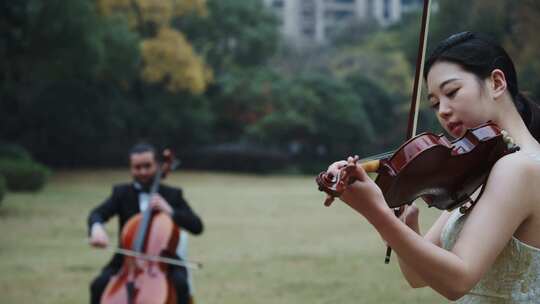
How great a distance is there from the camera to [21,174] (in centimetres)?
1658

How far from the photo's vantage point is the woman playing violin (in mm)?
1417

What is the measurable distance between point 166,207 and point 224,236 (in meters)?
6.71

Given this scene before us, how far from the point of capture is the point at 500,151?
5.20 feet

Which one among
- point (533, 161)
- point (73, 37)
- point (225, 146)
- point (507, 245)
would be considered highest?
point (533, 161)

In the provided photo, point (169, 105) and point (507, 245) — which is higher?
point (507, 245)

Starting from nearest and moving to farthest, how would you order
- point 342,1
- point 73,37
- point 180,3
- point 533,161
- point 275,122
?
point 533,161 < point 73,37 < point 180,3 < point 275,122 < point 342,1

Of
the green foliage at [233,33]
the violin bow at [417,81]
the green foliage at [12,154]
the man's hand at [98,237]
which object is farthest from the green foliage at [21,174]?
the violin bow at [417,81]

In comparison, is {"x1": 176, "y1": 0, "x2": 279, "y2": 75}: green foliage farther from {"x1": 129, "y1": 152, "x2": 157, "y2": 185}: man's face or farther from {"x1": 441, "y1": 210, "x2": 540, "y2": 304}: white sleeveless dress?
{"x1": 441, "y1": 210, "x2": 540, "y2": 304}: white sleeveless dress

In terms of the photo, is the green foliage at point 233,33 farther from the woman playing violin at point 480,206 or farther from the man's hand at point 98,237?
the woman playing violin at point 480,206

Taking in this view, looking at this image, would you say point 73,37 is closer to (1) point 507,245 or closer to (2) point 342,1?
(1) point 507,245


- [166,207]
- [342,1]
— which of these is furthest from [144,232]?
[342,1]

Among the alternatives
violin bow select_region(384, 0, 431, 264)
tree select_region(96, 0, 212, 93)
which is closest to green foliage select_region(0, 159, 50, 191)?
tree select_region(96, 0, 212, 93)

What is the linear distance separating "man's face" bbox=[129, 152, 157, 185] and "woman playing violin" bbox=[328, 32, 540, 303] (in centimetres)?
333

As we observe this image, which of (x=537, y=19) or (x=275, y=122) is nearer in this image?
(x=537, y=19)
